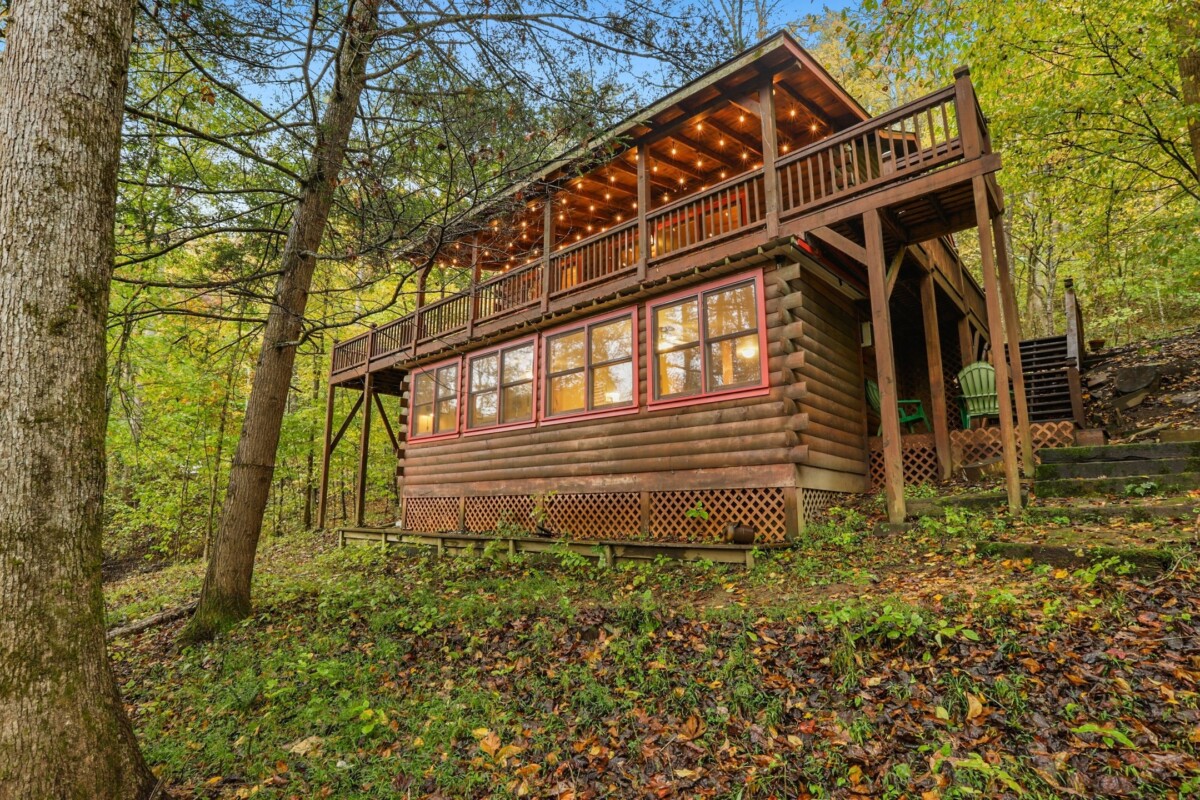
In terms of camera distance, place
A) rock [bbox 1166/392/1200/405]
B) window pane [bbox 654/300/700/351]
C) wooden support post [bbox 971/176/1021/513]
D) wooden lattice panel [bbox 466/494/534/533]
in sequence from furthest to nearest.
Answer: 1. wooden lattice panel [bbox 466/494/534/533]
2. rock [bbox 1166/392/1200/405]
3. window pane [bbox 654/300/700/351]
4. wooden support post [bbox 971/176/1021/513]

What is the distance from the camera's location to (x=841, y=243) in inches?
312

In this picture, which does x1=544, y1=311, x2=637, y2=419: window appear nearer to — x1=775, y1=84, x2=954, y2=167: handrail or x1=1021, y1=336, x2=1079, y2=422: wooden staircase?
x1=775, y1=84, x2=954, y2=167: handrail

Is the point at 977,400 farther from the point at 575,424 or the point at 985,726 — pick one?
the point at 985,726

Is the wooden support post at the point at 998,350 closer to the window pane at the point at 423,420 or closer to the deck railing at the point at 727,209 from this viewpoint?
the deck railing at the point at 727,209

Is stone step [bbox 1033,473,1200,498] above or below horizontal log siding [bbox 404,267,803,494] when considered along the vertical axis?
below

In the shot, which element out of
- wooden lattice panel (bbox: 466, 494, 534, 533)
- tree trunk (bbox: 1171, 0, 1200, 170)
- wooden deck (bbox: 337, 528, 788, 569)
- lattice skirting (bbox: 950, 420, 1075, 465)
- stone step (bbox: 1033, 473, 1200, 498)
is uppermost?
tree trunk (bbox: 1171, 0, 1200, 170)

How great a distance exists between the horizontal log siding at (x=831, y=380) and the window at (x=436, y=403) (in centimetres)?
812

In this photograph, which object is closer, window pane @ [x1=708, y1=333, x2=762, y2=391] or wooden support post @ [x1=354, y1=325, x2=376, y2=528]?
window pane @ [x1=708, y1=333, x2=762, y2=391]

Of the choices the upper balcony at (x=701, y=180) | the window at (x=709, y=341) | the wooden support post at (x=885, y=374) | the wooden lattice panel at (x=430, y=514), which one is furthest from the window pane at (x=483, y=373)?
the wooden support post at (x=885, y=374)

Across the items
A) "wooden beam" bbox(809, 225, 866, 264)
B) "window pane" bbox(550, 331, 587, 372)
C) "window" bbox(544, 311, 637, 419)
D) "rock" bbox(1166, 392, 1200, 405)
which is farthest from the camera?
"window pane" bbox(550, 331, 587, 372)

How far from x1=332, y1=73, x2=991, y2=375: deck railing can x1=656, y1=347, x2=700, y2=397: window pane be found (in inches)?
66.1

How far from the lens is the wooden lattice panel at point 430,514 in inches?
A: 513

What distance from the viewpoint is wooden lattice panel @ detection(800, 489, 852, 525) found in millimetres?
8078

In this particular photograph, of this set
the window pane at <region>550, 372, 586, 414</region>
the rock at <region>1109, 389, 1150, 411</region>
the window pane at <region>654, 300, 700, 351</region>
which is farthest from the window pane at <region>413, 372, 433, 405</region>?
the rock at <region>1109, 389, 1150, 411</region>
